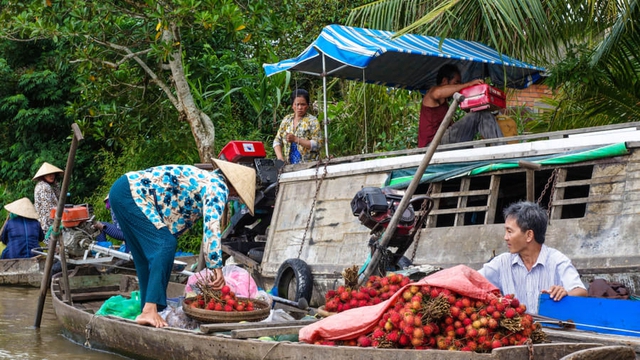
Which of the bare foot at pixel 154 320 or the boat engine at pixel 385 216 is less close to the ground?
the boat engine at pixel 385 216

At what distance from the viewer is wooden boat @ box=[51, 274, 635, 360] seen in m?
4.39

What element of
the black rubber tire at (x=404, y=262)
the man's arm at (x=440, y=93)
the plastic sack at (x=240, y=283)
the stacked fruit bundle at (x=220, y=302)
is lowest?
the stacked fruit bundle at (x=220, y=302)

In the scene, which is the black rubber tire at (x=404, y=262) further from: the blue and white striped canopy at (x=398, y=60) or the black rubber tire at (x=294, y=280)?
the blue and white striped canopy at (x=398, y=60)

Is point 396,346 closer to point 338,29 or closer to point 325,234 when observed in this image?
point 325,234

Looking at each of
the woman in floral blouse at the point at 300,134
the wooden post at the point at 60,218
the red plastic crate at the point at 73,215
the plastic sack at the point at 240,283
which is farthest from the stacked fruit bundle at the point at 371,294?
the red plastic crate at the point at 73,215

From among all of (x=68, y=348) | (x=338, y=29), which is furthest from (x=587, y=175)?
(x=68, y=348)

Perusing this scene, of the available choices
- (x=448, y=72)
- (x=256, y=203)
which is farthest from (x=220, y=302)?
(x=448, y=72)

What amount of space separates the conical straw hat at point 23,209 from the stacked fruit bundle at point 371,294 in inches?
320

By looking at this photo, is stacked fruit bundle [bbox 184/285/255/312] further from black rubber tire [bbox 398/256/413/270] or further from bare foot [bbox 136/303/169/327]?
black rubber tire [bbox 398/256/413/270]

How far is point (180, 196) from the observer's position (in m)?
6.38

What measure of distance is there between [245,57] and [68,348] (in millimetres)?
10293

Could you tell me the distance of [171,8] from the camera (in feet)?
38.6

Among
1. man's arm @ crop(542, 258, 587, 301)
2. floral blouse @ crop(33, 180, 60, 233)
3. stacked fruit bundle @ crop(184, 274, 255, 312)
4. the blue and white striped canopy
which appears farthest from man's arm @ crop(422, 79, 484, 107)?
floral blouse @ crop(33, 180, 60, 233)

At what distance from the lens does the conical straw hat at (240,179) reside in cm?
635
